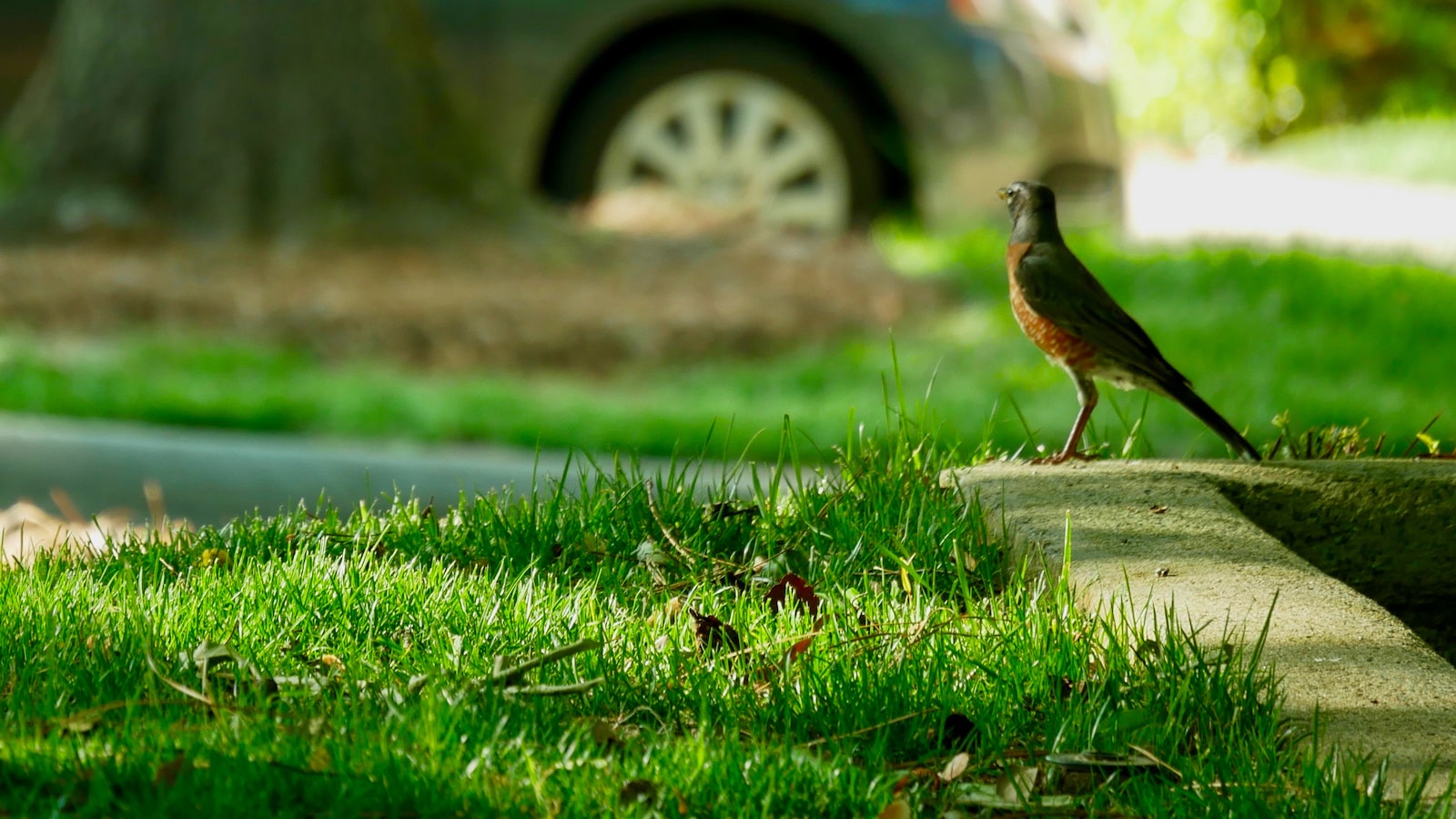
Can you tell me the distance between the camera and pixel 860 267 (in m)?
8.34

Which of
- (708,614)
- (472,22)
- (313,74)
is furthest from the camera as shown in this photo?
(472,22)

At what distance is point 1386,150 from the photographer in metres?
19.6

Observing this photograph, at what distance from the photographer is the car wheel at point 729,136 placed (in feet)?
29.2

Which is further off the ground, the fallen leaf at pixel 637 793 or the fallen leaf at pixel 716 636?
the fallen leaf at pixel 716 636

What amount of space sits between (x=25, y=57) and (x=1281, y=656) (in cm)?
854

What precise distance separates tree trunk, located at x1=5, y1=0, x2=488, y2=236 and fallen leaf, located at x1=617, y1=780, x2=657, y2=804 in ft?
21.2

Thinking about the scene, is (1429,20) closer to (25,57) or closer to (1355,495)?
(25,57)

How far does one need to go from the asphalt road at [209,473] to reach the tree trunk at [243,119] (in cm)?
332

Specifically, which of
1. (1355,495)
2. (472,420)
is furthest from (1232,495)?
(472,420)

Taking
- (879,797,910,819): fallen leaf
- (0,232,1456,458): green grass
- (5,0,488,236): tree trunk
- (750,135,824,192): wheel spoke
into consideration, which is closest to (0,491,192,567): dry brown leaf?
(0,232,1456,458): green grass

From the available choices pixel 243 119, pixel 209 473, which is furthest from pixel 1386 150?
pixel 209 473

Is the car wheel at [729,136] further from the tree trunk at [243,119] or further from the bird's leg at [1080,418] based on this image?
the bird's leg at [1080,418]

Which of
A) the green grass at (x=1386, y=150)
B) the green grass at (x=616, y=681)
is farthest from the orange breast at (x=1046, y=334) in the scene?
the green grass at (x=1386, y=150)

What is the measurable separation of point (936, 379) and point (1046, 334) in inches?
135
